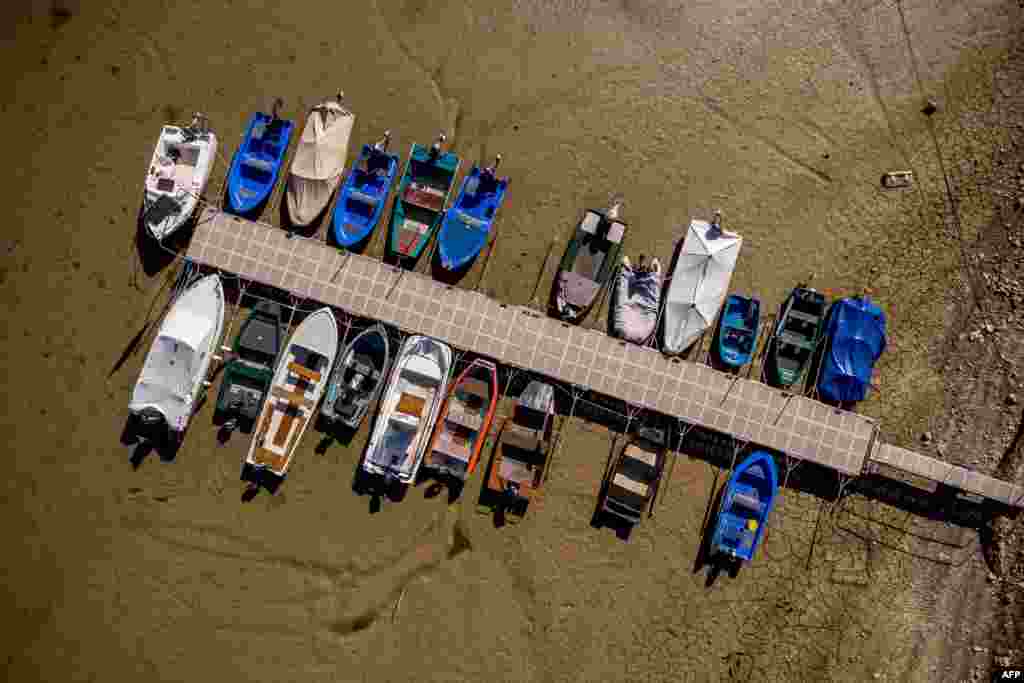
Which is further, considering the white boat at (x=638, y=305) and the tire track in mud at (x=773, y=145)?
the tire track in mud at (x=773, y=145)

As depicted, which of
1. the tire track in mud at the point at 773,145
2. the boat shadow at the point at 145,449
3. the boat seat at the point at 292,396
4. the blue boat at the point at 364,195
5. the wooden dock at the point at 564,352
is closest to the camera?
the wooden dock at the point at 564,352

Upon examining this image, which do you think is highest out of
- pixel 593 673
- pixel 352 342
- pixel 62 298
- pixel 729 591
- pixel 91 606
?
pixel 352 342

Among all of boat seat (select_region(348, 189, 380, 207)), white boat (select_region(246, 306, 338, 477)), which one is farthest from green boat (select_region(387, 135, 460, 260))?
white boat (select_region(246, 306, 338, 477))

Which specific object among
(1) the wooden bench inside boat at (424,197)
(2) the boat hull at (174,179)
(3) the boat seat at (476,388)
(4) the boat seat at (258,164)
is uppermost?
(1) the wooden bench inside boat at (424,197)

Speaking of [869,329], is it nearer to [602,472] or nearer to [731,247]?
[731,247]

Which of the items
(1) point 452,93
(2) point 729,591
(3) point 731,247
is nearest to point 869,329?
(3) point 731,247

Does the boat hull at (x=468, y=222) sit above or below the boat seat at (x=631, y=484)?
above

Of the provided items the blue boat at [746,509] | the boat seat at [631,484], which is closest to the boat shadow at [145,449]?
the boat seat at [631,484]

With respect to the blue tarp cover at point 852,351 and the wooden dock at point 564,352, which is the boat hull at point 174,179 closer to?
the wooden dock at point 564,352
